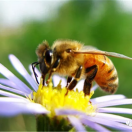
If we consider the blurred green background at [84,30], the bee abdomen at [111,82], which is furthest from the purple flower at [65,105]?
the blurred green background at [84,30]

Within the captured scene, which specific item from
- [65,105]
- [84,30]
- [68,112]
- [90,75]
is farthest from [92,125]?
[84,30]

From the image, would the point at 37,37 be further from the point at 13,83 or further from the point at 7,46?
the point at 13,83

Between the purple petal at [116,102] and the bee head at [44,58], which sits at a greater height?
the bee head at [44,58]

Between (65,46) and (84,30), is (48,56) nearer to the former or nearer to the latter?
(65,46)

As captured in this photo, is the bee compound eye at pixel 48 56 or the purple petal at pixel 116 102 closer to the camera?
the bee compound eye at pixel 48 56

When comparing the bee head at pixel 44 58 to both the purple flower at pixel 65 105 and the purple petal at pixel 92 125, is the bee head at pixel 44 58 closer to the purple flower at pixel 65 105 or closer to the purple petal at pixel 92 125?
the purple flower at pixel 65 105

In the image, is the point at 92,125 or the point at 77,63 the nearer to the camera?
the point at 92,125

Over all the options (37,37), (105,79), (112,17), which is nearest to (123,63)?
(112,17)
